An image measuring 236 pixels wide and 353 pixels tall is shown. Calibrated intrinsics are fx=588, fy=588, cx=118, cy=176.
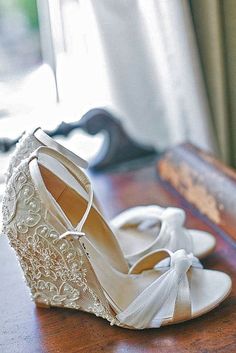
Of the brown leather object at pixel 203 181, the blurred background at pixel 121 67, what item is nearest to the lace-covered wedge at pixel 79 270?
the brown leather object at pixel 203 181

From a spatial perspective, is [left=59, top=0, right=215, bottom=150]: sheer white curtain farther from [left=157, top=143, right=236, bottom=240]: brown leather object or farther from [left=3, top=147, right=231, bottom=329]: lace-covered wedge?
[left=3, top=147, right=231, bottom=329]: lace-covered wedge

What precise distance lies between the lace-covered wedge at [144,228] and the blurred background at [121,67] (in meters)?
0.26

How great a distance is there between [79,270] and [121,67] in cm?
51

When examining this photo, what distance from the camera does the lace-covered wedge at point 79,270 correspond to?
0.75 m

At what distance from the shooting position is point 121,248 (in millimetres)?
896

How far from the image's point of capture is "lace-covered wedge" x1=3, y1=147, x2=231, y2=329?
0.75 meters

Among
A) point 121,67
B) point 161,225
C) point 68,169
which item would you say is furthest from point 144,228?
point 121,67

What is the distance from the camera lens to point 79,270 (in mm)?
750

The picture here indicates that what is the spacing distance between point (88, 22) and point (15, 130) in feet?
0.86

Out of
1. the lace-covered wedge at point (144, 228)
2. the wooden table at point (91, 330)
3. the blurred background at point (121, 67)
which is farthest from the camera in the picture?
the blurred background at point (121, 67)

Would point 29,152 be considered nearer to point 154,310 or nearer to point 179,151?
point 154,310

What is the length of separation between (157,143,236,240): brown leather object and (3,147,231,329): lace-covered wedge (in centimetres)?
15

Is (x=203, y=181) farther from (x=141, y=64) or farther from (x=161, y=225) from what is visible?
(x=141, y=64)

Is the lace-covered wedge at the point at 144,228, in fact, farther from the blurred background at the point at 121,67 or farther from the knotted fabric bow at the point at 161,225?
the blurred background at the point at 121,67
